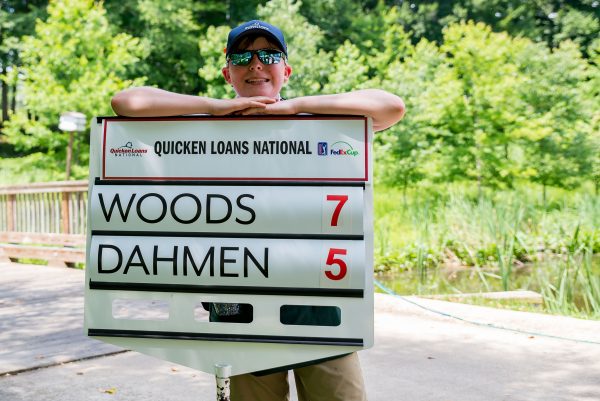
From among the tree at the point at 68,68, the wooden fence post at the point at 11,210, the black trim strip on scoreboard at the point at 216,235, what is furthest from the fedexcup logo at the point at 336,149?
the tree at the point at 68,68

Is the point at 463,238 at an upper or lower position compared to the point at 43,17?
lower

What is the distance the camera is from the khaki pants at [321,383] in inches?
87.1

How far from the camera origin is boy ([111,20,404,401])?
2.06 meters

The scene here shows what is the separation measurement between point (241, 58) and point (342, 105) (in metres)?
0.45

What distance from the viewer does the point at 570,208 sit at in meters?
16.0

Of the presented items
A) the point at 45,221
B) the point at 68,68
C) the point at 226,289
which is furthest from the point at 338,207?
the point at 68,68

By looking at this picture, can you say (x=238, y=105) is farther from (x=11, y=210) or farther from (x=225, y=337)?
(x=11, y=210)

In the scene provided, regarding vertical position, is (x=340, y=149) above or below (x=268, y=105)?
below

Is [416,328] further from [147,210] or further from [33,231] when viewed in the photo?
[33,231]

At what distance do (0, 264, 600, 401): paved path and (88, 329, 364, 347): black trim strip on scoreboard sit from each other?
2102 mm

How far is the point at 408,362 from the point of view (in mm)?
4844

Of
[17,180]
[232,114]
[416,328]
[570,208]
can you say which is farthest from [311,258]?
[17,180]

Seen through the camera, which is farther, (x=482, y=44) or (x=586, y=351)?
(x=482, y=44)

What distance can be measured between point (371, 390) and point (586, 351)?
1.78m
